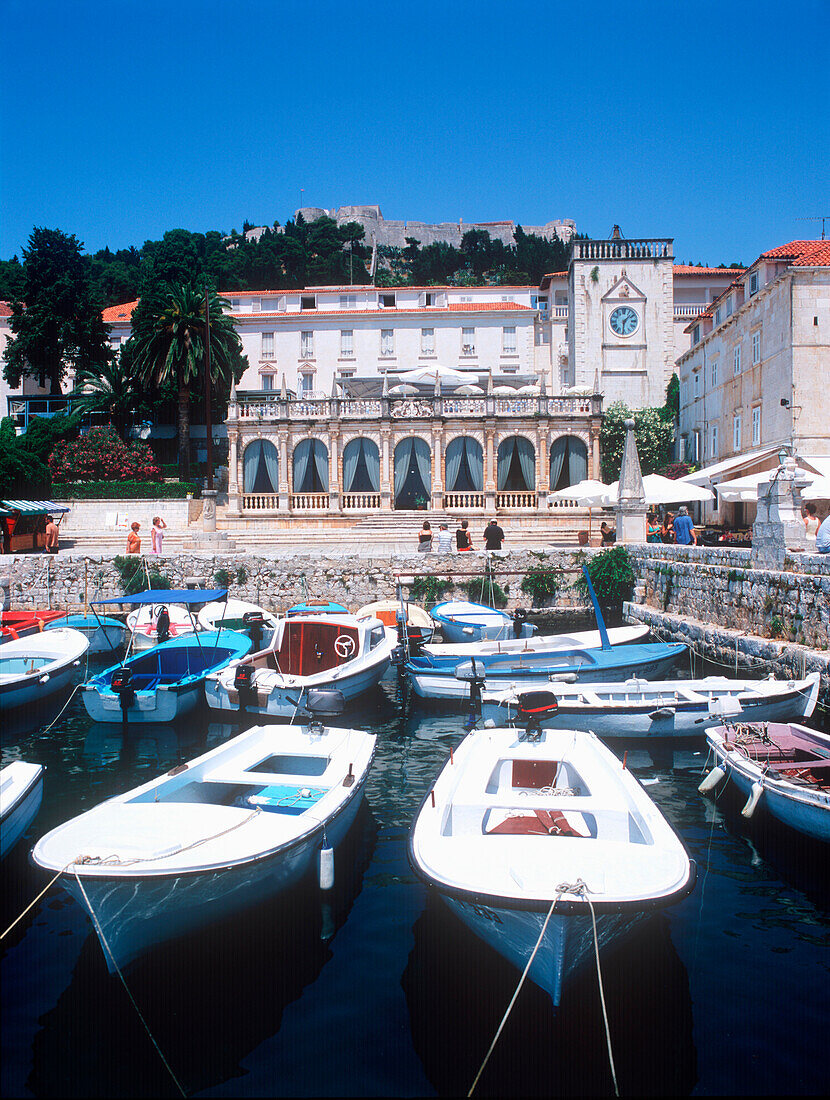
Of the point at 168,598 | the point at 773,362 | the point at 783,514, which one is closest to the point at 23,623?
the point at 168,598

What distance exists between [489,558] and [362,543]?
7.50m

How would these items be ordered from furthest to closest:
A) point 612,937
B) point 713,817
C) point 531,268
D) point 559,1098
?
point 531,268, point 713,817, point 612,937, point 559,1098

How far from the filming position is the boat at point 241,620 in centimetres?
1894

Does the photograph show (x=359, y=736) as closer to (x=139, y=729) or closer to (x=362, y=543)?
(x=139, y=729)

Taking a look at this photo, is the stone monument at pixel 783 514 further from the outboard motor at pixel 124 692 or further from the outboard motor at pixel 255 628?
the outboard motor at pixel 124 692

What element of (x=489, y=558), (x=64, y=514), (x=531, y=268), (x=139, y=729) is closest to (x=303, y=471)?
(x=64, y=514)

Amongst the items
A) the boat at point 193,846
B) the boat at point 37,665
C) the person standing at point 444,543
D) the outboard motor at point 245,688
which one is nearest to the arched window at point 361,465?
the person standing at point 444,543

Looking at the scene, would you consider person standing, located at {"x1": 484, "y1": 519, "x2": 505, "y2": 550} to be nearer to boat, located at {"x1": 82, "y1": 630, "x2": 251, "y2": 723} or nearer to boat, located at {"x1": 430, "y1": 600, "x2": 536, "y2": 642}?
boat, located at {"x1": 430, "y1": 600, "x2": 536, "y2": 642}

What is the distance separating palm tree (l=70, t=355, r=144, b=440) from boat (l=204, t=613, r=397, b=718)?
35.2m

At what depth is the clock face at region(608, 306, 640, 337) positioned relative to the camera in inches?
A: 1853

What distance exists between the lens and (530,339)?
52.7m

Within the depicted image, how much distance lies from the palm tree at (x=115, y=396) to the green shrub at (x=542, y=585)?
102 feet

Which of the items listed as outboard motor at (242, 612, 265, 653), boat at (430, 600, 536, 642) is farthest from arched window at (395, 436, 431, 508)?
outboard motor at (242, 612, 265, 653)

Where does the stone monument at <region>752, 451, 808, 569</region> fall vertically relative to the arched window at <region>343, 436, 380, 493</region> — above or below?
below
